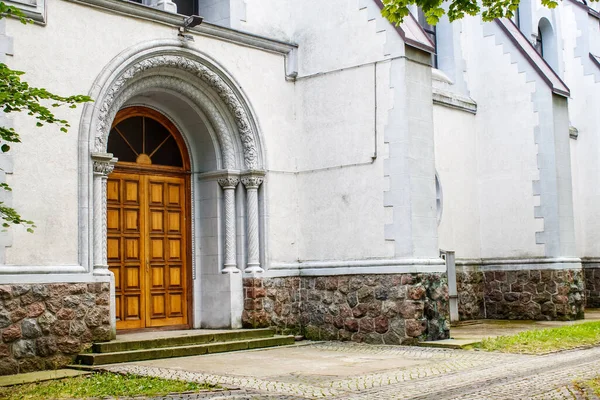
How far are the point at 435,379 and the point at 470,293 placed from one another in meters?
9.01

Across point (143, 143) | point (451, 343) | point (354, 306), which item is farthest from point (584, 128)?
point (143, 143)

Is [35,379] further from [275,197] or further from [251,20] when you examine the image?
[251,20]

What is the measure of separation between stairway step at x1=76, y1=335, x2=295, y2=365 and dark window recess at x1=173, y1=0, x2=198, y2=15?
5.71 m

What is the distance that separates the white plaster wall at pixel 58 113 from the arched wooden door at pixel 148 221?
5.08 feet

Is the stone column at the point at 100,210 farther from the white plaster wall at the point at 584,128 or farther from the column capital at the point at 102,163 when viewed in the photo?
the white plaster wall at the point at 584,128

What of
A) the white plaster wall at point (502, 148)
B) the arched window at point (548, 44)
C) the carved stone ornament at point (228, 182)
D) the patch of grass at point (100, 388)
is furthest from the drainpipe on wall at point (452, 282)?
the patch of grass at point (100, 388)

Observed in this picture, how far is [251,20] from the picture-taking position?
1426 cm

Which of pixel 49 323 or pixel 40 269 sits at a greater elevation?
pixel 40 269

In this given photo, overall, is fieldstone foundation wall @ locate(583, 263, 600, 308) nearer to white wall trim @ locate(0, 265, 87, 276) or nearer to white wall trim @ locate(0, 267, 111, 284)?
white wall trim @ locate(0, 267, 111, 284)

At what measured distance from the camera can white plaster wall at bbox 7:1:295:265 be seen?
10703 millimetres

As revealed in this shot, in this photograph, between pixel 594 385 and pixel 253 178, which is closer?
pixel 594 385

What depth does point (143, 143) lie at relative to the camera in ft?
44.6

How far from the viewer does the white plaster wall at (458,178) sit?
17688 mm

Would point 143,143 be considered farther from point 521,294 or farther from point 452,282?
point 521,294
